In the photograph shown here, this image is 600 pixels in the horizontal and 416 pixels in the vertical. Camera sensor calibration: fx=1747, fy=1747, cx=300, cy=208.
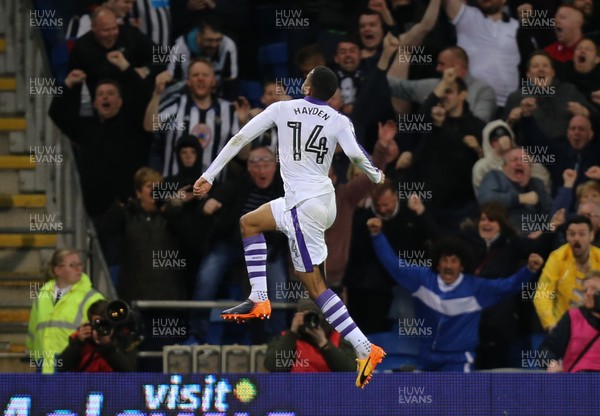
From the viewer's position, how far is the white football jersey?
13.0 meters

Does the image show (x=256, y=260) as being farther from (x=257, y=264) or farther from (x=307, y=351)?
(x=307, y=351)

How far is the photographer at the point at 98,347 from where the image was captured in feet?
49.3

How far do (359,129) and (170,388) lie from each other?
4195mm

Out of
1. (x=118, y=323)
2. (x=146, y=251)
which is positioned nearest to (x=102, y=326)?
(x=118, y=323)

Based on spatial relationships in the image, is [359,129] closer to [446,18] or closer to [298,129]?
[446,18]

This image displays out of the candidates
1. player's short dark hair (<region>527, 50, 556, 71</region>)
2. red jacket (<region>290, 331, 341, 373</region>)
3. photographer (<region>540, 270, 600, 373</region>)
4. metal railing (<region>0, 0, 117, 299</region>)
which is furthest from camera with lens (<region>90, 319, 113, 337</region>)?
player's short dark hair (<region>527, 50, 556, 71</region>)

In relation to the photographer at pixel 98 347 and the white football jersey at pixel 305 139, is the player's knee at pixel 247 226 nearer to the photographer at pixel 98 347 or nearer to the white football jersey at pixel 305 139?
the white football jersey at pixel 305 139

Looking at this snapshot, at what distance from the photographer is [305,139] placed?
42.9 ft

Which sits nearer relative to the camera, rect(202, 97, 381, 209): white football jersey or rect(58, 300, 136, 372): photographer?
rect(202, 97, 381, 209): white football jersey

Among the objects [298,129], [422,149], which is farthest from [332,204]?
[422,149]

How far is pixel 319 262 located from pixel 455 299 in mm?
3779

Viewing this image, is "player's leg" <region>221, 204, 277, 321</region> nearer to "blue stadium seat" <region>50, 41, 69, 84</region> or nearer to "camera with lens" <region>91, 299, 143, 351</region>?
"camera with lens" <region>91, 299, 143, 351</region>

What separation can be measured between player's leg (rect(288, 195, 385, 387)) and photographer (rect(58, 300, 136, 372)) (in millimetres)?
2362

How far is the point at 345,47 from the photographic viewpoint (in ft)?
57.3
